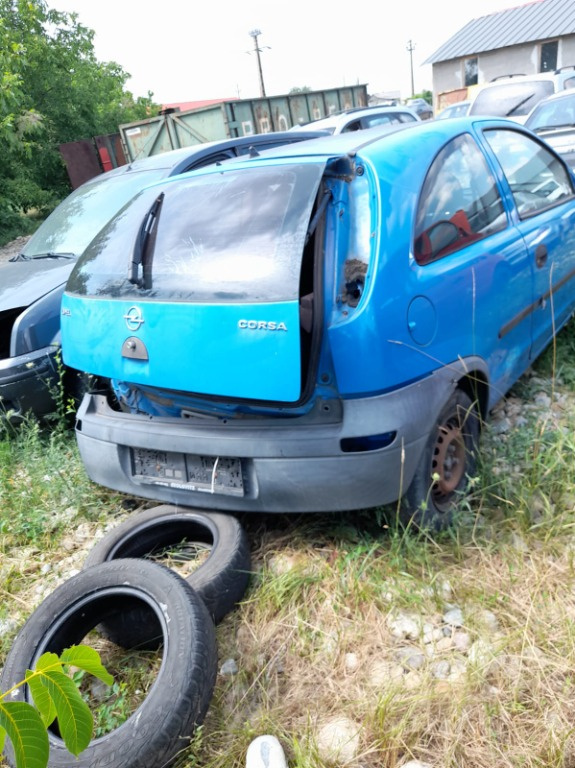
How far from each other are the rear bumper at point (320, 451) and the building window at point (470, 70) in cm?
3461

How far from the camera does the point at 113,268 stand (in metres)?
2.70

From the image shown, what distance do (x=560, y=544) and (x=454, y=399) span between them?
0.74 meters

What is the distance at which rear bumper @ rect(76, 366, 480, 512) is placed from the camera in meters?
2.15

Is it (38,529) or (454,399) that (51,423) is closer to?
(38,529)

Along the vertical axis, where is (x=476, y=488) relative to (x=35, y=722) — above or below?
below

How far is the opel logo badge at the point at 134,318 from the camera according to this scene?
7.89 feet

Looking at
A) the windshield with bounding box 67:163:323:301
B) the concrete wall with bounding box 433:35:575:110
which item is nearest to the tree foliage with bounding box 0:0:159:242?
the windshield with bounding box 67:163:323:301

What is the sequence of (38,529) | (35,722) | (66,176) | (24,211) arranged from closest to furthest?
(35,722) < (38,529) < (24,211) < (66,176)

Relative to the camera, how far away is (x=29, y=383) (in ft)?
12.1

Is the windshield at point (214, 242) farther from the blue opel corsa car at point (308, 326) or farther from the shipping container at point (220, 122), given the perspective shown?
the shipping container at point (220, 122)

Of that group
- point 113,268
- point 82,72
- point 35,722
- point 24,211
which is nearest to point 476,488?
point 113,268

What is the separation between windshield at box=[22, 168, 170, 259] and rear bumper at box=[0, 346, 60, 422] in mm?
1249

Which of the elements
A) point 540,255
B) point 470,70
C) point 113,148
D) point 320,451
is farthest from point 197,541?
point 470,70

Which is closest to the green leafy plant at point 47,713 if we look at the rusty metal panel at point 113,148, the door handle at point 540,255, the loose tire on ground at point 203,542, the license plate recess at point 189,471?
the loose tire on ground at point 203,542
